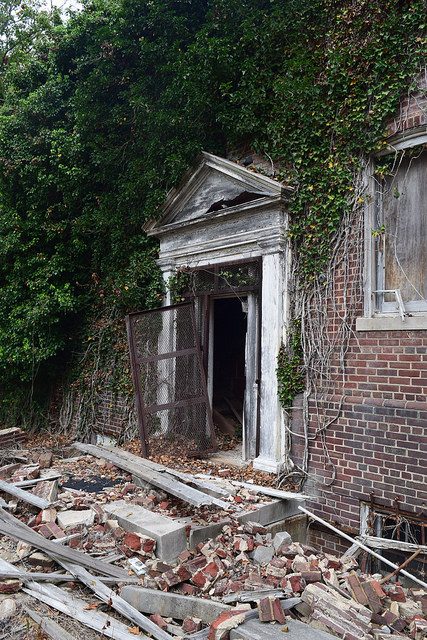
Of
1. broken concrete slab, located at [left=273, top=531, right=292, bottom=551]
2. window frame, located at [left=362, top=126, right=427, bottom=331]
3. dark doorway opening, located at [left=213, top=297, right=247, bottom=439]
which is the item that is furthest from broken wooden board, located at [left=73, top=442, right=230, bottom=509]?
dark doorway opening, located at [left=213, top=297, right=247, bottom=439]

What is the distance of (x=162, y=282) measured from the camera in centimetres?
798

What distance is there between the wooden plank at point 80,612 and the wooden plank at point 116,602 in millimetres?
75

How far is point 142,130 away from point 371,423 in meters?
6.04

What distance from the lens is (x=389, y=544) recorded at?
4.80m

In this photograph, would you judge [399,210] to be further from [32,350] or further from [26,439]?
[26,439]

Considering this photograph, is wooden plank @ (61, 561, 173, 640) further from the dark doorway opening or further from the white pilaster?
the dark doorway opening

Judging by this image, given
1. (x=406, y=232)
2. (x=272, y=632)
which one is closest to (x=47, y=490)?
(x=272, y=632)

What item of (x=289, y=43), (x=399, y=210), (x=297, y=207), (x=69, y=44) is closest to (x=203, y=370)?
(x=297, y=207)

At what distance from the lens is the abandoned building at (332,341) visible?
507cm

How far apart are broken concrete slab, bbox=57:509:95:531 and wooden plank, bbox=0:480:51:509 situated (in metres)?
0.22

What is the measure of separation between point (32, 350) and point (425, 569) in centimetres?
722

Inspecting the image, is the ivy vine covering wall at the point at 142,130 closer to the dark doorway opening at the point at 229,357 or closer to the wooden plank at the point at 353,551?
the wooden plank at the point at 353,551

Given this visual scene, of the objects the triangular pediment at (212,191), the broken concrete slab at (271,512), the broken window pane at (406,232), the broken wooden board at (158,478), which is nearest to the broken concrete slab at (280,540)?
the broken concrete slab at (271,512)

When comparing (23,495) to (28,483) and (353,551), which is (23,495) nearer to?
(28,483)
